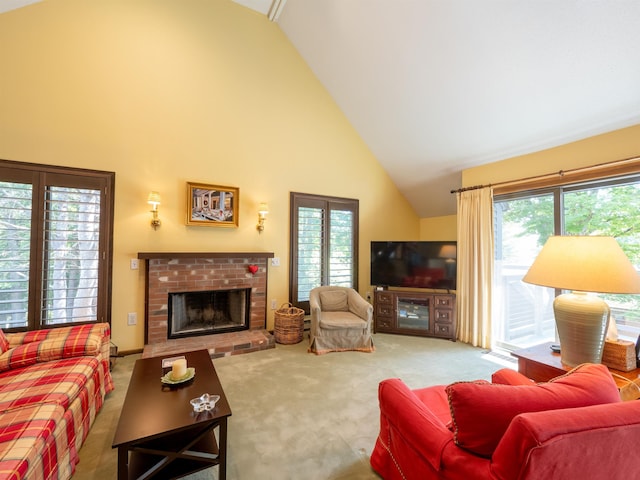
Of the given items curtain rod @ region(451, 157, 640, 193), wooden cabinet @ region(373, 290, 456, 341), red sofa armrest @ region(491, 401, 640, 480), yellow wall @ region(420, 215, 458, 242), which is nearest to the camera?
red sofa armrest @ region(491, 401, 640, 480)

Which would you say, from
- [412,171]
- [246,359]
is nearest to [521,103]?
[412,171]

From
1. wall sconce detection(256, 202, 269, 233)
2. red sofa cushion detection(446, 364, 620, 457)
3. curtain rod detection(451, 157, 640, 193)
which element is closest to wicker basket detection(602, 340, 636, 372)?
red sofa cushion detection(446, 364, 620, 457)

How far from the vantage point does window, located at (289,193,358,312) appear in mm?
4305

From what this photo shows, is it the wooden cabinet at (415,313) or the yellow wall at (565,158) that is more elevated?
the yellow wall at (565,158)

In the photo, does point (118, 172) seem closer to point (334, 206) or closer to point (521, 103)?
point (334, 206)

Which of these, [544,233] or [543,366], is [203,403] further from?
[544,233]

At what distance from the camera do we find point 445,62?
118 inches

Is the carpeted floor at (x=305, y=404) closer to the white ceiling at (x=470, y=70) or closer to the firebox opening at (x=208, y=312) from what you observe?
the firebox opening at (x=208, y=312)

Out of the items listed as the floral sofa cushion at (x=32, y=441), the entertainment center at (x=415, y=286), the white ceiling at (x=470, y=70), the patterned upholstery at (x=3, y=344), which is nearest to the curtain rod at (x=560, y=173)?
the white ceiling at (x=470, y=70)

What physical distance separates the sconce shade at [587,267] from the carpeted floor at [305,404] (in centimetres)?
155

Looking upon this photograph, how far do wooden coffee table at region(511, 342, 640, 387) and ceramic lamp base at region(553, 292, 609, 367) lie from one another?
8 cm

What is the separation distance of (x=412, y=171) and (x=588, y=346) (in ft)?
11.3

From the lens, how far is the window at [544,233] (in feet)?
8.80

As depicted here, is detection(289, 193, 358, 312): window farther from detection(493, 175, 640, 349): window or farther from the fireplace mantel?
detection(493, 175, 640, 349): window
